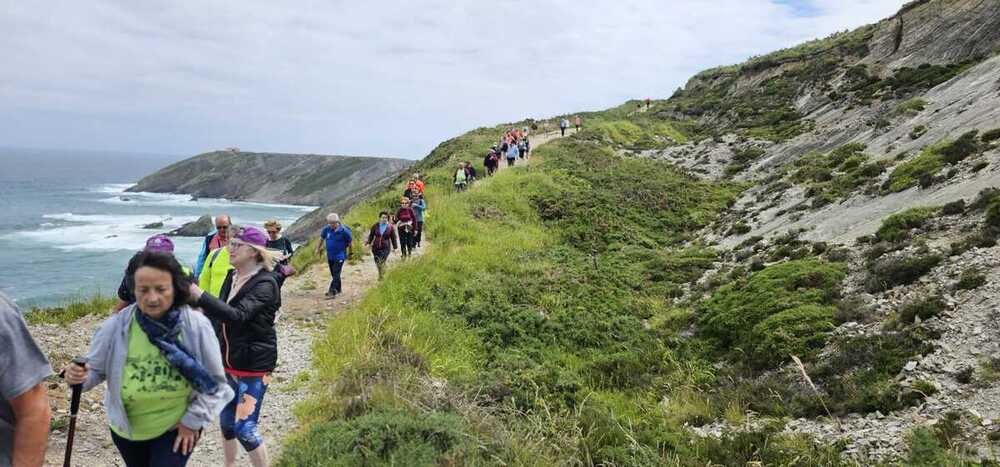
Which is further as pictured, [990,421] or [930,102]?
[930,102]

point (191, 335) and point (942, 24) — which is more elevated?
point (942, 24)

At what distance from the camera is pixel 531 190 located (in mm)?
25297

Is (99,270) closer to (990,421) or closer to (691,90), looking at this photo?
(990,421)

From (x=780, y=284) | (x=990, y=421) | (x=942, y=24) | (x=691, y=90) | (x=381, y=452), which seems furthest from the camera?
(x=691, y=90)

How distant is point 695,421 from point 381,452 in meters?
5.11

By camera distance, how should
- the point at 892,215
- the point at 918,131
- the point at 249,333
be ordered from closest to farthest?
the point at 249,333 < the point at 892,215 < the point at 918,131

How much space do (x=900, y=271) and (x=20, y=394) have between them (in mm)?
12612

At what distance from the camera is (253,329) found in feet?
14.6

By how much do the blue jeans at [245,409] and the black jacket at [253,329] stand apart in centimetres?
17

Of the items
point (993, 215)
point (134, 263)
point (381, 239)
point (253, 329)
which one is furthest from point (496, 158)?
point (134, 263)

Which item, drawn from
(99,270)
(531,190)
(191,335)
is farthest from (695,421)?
(99,270)

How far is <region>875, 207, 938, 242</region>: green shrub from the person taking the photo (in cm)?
1196

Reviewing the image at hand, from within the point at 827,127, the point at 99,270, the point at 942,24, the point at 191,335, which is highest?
the point at 942,24

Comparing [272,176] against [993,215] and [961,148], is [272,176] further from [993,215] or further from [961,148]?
[993,215]
